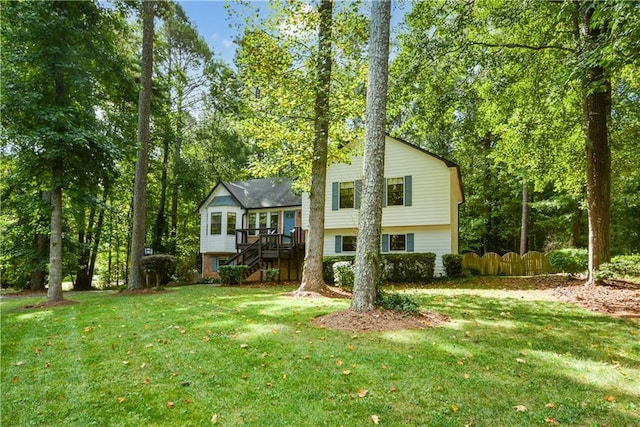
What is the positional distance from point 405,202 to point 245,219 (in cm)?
1005

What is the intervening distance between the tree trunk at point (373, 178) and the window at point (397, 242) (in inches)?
444

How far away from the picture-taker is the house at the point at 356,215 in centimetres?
1666

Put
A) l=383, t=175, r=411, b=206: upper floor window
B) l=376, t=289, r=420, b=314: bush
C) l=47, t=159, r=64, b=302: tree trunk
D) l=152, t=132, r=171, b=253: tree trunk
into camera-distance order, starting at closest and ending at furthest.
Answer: l=376, t=289, r=420, b=314: bush
l=47, t=159, r=64, b=302: tree trunk
l=383, t=175, r=411, b=206: upper floor window
l=152, t=132, r=171, b=253: tree trunk

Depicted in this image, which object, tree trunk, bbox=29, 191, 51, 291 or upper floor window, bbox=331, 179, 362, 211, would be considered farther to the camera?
upper floor window, bbox=331, 179, 362, 211

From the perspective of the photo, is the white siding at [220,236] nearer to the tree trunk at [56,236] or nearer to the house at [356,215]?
the house at [356,215]

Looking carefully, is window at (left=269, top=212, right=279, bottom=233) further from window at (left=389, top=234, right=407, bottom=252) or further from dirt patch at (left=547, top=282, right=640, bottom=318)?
dirt patch at (left=547, top=282, right=640, bottom=318)

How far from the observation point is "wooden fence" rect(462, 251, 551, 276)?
18.5 m

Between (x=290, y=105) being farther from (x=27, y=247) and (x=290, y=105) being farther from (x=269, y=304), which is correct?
(x=27, y=247)

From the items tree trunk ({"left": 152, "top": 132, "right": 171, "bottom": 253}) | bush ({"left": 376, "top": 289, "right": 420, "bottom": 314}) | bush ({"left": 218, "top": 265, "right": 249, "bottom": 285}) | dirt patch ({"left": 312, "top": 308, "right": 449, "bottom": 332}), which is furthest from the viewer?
tree trunk ({"left": 152, "top": 132, "right": 171, "bottom": 253})

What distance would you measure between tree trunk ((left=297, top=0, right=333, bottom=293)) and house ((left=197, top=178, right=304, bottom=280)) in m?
8.83

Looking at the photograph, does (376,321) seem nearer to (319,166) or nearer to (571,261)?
(319,166)

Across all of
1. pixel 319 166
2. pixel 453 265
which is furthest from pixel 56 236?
pixel 453 265

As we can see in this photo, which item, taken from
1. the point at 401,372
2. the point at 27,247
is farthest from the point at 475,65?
the point at 27,247

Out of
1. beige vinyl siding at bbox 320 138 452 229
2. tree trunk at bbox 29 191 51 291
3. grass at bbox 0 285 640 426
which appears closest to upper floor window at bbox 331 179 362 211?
beige vinyl siding at bbox 320 138 452 229
